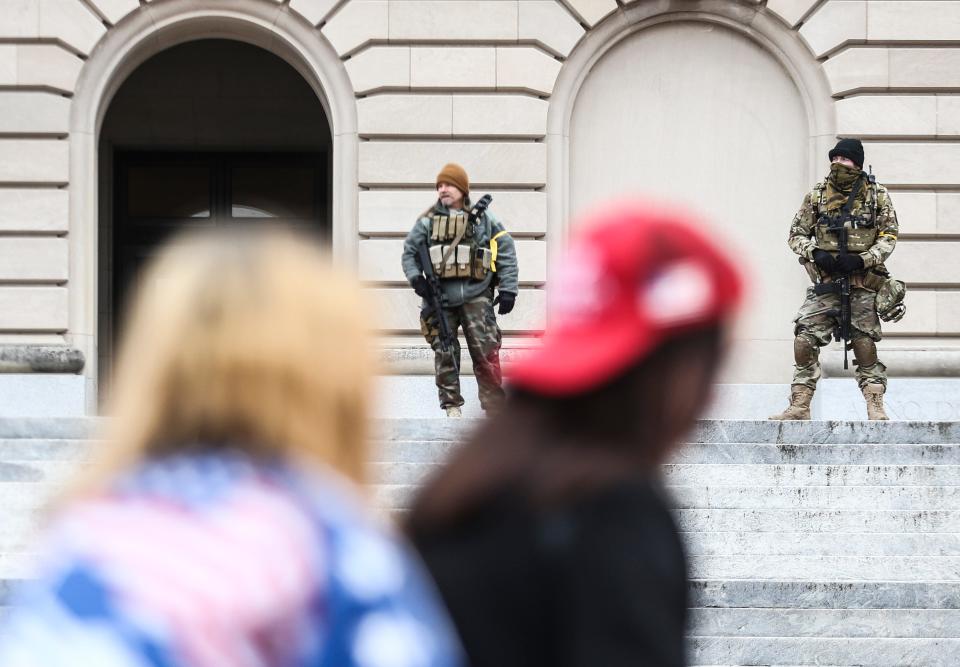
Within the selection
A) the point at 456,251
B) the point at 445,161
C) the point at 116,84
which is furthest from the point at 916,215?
the point at 116,84

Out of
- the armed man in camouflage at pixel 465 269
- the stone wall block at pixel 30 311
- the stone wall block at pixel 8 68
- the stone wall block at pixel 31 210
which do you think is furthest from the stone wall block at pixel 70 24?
the armed man in camouflage at pixel 465 269

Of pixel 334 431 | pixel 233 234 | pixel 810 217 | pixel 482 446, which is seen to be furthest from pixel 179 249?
pixel 810 217

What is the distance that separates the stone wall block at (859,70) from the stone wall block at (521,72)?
245cm

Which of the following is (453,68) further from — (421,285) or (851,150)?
(851,150)

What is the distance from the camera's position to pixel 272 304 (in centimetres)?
142

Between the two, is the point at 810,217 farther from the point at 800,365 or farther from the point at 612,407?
the point at 612,407

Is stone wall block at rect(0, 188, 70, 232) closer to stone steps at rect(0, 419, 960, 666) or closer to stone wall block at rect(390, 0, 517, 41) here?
stone wall block at rect(390, 0, 517, 41)

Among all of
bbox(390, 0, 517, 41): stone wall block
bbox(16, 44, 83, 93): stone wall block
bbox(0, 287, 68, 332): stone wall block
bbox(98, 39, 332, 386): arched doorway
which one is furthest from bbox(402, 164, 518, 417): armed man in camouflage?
bbox(98, 39, 332, 386): arched doorway

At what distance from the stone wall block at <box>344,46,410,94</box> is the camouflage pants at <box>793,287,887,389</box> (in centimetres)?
452

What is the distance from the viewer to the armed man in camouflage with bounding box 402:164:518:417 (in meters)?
10.1

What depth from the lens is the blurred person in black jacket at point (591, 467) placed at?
142 centimetres

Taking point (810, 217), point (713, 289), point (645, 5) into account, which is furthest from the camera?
point (645, 5)

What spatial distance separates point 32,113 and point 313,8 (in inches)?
101

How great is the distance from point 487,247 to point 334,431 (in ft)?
28.7
